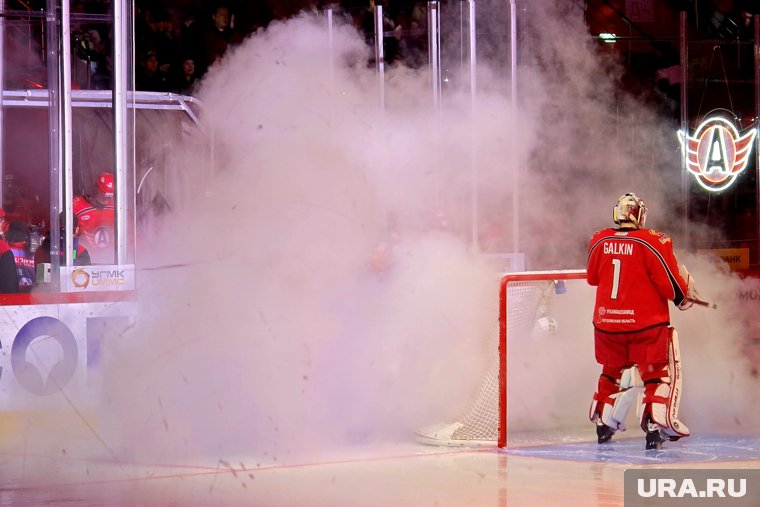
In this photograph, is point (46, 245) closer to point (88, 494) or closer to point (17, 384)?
point (17, 384)

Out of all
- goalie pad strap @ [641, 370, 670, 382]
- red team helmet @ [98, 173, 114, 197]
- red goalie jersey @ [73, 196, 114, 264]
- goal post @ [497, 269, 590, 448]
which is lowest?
goalie pad strap @ [641, 370, 670, 382]

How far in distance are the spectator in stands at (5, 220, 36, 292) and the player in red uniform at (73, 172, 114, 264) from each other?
59cm

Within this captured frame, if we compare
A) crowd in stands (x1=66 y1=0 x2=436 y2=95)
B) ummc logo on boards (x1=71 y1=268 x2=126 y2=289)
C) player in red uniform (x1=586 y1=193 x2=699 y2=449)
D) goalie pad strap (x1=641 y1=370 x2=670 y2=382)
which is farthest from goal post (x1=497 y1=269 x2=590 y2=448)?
crowd in stands (x1=66 y1=0 x2=436 y2=95)

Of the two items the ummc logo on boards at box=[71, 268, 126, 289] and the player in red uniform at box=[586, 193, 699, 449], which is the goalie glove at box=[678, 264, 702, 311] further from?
the ummc logo on boards at box=[71, 268, 126, 289]

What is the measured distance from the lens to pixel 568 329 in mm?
7875

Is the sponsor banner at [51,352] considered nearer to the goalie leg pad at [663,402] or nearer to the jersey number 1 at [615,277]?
the jersey number 1 at [615,277]

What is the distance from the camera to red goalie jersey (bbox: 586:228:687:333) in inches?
268

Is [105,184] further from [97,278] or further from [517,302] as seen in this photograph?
[517,302]

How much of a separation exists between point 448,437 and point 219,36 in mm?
Result: 5255

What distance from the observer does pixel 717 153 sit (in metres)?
13.2

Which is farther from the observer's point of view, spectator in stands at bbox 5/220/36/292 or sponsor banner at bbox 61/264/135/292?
spectator in stands at bbox 5/220/36/292

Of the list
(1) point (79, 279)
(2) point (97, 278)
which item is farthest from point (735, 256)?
(1) point (79, 279)

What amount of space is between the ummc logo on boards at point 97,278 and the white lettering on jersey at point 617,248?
354 centimetres

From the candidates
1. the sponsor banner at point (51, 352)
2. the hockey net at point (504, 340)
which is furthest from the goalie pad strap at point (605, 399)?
the sponsor banner at point (51, 352)
